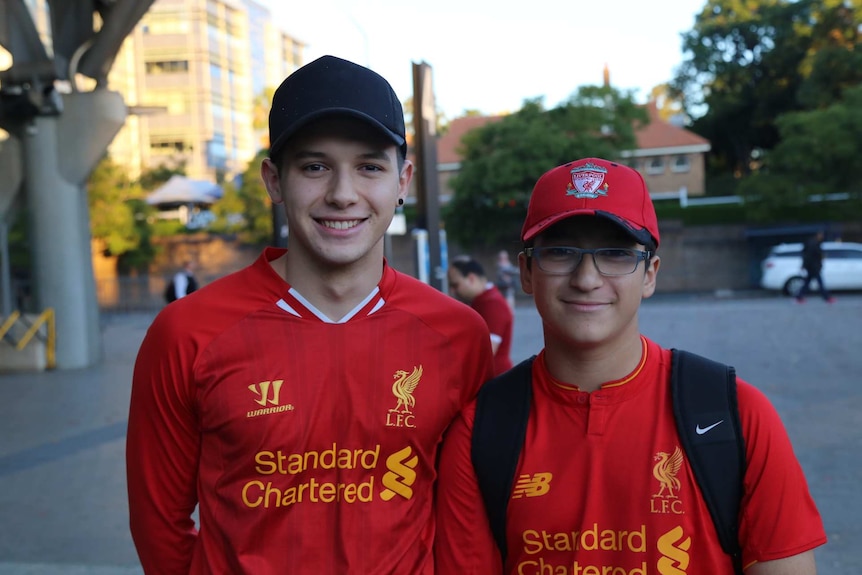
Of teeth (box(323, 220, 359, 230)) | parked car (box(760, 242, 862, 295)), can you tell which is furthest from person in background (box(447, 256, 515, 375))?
parked car (box(760, 242, 862, 295))

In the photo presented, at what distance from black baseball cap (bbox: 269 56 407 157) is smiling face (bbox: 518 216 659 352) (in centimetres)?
50

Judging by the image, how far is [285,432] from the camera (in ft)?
7.29

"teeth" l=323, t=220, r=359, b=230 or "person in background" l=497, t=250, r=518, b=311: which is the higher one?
"teeth" l=323, t=220, r=359, b=230

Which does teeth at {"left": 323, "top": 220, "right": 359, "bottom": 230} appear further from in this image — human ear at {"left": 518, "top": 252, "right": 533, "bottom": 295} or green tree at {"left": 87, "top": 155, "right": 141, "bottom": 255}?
green tree at {"left": 87, "top": 155, "right": 141, "bottom": 255}

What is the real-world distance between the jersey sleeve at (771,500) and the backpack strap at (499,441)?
0.51m

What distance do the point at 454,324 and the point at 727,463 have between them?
0.84 m

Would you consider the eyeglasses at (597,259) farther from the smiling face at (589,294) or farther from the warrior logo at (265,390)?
the warrior logo at (265,390)

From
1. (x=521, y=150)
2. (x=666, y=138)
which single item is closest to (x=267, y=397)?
(x=521, y=150)

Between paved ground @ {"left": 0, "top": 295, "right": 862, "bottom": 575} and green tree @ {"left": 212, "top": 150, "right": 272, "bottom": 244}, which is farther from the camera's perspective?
green tree @ {"left": 212, "top": 150, "right": 272, "bottom": 244}

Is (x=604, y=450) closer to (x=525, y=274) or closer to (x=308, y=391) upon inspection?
(x=525, y=274)

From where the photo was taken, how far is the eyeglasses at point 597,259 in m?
2.17

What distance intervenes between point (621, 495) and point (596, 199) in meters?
0.68

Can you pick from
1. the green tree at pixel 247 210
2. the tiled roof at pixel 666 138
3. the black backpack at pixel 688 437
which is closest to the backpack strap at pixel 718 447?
the black backpack at pixel 688 437

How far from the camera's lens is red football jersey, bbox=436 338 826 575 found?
197 centimetres
